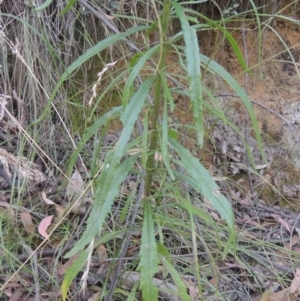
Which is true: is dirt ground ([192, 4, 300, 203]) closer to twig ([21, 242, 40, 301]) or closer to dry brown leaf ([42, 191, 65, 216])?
dry brown leaf ([42, 191, 65, 216])

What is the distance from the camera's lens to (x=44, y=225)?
1.48 meters

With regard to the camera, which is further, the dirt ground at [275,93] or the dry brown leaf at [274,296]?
the dirt ground at [275,93]

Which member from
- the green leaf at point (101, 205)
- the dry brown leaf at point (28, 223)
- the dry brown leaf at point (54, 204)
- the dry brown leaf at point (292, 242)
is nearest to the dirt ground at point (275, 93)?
the dry brown leaf at point (292, 242)

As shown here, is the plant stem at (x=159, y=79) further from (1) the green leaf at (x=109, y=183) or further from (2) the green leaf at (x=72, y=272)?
(2) the green leaf at (x=72, y=272)

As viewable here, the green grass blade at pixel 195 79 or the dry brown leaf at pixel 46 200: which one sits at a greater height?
the green grass blade at pixel 195 79

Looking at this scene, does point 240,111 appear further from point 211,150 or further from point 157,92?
point 157,92

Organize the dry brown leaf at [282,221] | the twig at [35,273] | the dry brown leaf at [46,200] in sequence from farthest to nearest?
the dry brown leaf at [282,221] < the dry brown leaf at [46,200] < the twig at [35,273]

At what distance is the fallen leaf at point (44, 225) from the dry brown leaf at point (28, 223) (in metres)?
0.05

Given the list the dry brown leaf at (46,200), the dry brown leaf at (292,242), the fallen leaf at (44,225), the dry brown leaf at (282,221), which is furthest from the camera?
the dry brown leaf at (282,221)

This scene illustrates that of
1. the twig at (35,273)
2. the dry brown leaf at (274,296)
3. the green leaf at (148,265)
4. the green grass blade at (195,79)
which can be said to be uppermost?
the green grass blade at (195,79)

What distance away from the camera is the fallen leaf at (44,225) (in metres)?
1.44

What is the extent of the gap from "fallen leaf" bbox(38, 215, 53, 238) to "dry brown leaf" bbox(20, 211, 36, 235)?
5 centimetres

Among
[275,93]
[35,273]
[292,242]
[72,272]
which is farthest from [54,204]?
[275,93]

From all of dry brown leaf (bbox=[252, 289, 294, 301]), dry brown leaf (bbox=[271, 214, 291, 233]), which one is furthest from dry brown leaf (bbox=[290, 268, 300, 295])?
dry brown leaf (bbox=[271, 214, 291, 233])
